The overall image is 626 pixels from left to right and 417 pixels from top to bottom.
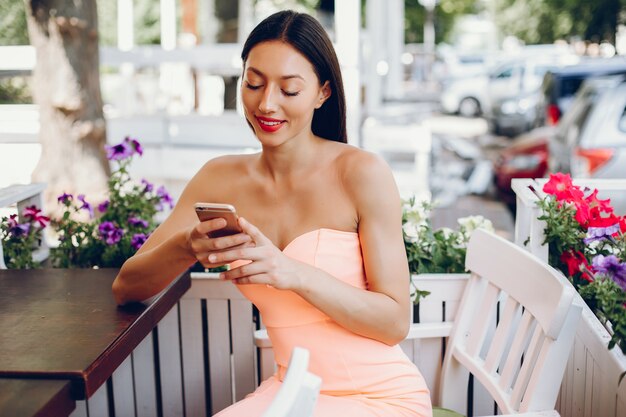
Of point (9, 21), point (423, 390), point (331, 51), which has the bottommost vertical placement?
point (423, 390)

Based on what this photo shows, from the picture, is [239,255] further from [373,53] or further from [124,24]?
[124,24]

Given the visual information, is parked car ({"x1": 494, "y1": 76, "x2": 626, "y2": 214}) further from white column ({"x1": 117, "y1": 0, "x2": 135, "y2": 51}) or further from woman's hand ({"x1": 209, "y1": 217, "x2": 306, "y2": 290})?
white column ({"x1": 117, "y1": 0, "x2": 135, "y2": 51})

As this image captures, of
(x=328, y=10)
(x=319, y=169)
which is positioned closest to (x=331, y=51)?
(x=319, y=169)

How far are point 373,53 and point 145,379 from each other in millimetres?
7691

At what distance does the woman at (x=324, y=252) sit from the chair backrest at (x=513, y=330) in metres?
0.26

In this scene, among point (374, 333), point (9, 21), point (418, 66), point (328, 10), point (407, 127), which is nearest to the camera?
point (374, 333)

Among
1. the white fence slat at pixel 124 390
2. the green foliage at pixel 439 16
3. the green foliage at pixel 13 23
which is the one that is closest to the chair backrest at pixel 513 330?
the white fence slat at pixel 124 390

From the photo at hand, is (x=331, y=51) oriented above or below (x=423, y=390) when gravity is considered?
above

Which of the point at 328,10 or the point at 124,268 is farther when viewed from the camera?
the point at 328,10

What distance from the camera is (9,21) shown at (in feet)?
29.3

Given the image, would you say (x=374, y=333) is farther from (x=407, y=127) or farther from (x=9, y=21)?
(x=9, y=21)

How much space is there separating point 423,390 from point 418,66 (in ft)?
87.0

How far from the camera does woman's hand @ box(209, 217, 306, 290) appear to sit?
4.93 ft

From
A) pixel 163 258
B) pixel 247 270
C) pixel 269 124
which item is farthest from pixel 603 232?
pixel 163 258
